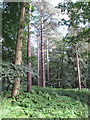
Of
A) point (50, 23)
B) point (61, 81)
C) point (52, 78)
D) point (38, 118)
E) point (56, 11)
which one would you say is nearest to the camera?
point (38, 118)

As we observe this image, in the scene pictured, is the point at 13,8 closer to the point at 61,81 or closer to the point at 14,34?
the point at 14,34

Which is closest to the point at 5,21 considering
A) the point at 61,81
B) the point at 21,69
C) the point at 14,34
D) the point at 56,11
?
the point at 14,34

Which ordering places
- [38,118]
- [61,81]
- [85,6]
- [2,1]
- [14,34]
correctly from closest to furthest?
[38,118] → [85,6] → [2,1] → [14,34] → [61,81]

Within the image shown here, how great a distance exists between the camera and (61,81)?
15.8 meters

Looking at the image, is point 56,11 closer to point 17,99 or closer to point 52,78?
point 17,99

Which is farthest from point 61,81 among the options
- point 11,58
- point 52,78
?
point 11,58

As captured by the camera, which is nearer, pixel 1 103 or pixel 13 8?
pixel 1 103

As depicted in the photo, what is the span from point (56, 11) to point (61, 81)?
967cm

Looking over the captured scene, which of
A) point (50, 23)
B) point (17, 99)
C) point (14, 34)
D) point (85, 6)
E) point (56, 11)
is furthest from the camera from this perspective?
point (50, 23)

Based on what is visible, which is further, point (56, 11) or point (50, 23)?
point (50, 23)

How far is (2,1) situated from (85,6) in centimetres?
375

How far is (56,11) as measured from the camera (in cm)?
1008

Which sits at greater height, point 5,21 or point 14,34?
point 5,21

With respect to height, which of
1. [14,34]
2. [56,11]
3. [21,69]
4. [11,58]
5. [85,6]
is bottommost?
[21,69]
